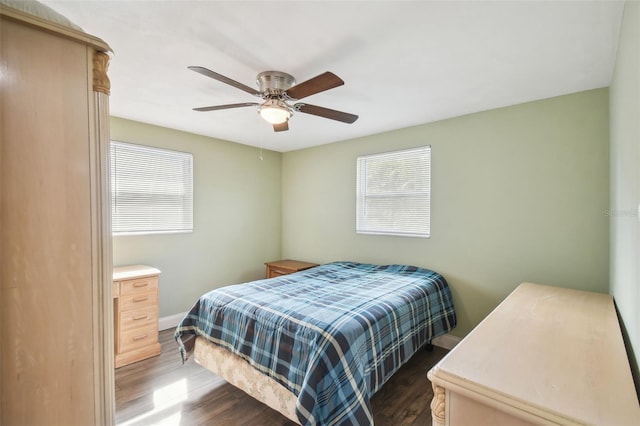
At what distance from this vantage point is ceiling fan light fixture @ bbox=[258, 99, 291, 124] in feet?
6.61

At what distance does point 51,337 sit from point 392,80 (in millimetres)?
2317

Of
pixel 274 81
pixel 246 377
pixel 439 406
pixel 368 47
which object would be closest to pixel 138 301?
pixel 246 377

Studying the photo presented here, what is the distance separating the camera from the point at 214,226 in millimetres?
3867

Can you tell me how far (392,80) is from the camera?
2.13 meters

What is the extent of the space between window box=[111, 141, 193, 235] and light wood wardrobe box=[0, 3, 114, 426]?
2.38 m

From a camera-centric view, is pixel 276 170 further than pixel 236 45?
Yes

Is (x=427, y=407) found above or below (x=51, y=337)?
below

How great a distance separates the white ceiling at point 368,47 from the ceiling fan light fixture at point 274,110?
0.23 meters

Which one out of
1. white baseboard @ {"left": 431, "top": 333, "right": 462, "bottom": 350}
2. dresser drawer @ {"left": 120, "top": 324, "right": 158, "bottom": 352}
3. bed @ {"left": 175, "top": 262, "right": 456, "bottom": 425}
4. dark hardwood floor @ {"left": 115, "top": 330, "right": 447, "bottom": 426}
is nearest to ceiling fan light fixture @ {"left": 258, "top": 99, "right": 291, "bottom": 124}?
bed @ {"left": 175, "top": 262, "right": 456, "bottom": 425}

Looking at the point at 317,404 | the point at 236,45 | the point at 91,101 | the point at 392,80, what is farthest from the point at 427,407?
the point at 236,45

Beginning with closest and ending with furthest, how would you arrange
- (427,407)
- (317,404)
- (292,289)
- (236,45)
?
1. (317,404)
2. (236,45)
3. (427,407)
4. (292,289)

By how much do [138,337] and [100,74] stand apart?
2.67m

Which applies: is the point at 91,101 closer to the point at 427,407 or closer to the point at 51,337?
the point at 51,337

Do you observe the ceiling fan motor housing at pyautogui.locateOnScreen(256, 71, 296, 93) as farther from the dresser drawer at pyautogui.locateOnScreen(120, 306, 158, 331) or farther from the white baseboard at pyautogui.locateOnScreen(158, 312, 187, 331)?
the white baseboard at pyautogui.locateOnScreen(158, 312, 187, 331)
